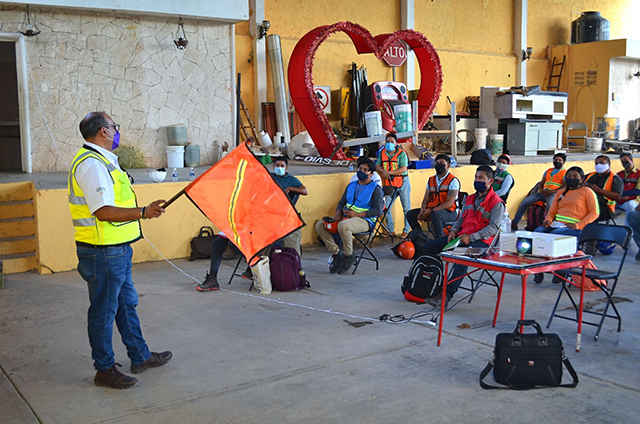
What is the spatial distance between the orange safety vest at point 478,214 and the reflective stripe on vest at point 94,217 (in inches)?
147

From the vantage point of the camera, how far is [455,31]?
63.6 feet

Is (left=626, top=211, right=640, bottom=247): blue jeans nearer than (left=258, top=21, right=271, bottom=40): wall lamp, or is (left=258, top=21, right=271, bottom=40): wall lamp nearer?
(left=626, top=211, right=640, bottom=247): blue jeans

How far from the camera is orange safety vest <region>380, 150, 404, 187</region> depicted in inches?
406

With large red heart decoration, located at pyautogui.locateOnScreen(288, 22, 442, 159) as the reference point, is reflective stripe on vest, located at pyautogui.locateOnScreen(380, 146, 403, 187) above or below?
below

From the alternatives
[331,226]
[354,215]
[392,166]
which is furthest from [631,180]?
[331,226]

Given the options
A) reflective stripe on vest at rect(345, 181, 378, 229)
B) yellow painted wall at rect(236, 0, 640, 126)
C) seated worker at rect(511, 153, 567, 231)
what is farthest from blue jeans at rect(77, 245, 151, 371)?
yellow painted wall at rect(236, 0, 640, 126)

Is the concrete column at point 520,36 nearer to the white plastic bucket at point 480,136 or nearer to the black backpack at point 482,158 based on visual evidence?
the white plastic bucket at point 480,136

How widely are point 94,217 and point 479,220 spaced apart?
13.0ft

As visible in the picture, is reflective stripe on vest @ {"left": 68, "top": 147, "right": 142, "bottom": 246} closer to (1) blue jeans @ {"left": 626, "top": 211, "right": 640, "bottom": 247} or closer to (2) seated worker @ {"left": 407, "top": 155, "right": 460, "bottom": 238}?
(2) seated worker @ {"left": 407, "top": 155, "right": 460, "bottom": 238}

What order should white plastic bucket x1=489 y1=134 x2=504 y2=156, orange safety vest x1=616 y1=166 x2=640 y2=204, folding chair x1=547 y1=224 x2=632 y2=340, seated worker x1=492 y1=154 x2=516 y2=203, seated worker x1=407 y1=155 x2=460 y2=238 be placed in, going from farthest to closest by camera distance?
white plastic bucket x1=489 y1=134 x2=504 y2=156 → orange safety vest x1=616 y1=166 x2=640 y2=204 → seated worker x1=492 y1=154 x2=516 y2=203 → seated worker x1=407 y1=155 x2=460 y2=238 → folding chair x1=547 y1=224 x2=632 y2=340

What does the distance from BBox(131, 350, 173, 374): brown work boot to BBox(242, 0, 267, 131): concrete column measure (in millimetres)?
10687

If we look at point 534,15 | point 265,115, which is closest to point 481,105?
point 534,15

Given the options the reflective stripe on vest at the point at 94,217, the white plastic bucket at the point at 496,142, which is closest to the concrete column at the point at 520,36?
the white plastic bucket at the point at 496,142

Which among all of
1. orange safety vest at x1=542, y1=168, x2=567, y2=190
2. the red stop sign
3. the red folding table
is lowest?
the red folding table
